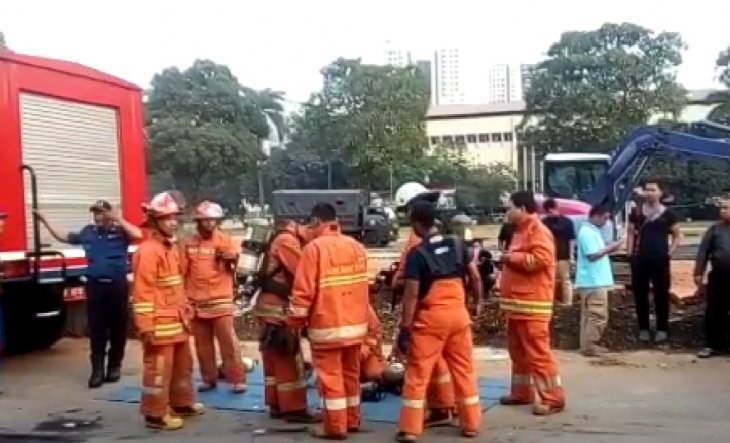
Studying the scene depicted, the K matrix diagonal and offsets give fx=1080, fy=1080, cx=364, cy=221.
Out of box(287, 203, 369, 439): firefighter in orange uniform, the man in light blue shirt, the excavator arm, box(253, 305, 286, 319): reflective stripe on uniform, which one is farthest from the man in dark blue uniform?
the excavator arm

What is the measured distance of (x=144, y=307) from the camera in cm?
750

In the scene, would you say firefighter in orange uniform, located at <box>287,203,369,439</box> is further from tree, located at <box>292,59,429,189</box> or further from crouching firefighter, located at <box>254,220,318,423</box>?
tree, located at <box>292,59,429,189</box>

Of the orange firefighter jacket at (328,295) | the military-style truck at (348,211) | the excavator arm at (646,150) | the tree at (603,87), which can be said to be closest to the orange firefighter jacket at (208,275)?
the military-style truck at (348,211)

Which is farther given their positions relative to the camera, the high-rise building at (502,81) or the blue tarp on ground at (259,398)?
the high-rise building at (502,81)

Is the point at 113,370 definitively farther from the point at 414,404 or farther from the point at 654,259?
the point at 654,259

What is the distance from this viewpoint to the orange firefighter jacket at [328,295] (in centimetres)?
710

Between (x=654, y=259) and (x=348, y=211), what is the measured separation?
1741cm

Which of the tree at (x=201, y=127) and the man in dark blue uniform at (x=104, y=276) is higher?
the tree at (x=201, y=127)

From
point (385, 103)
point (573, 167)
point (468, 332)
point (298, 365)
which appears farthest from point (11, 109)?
point (385, 103)

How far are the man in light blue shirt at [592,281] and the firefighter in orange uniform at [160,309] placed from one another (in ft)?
13.4

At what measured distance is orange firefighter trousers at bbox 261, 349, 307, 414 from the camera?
7.76 meters

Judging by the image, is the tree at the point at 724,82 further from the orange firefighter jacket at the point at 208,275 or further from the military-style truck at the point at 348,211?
the orange firefighter jacket at the point at 208,275

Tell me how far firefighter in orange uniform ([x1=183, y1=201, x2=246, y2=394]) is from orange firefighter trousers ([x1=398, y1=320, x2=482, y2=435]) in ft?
6.92

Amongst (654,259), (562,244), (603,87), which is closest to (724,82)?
(603,87)
